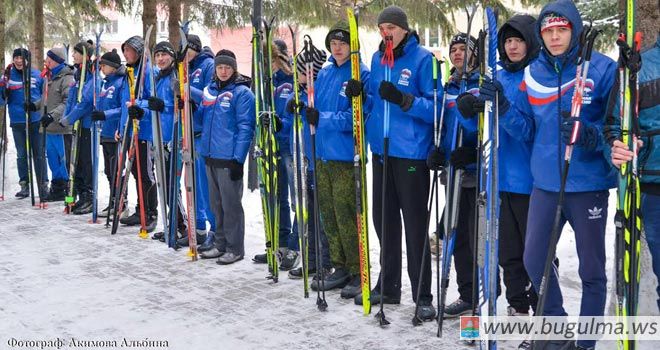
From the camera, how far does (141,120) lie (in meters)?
7.89

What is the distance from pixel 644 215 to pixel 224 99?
12.9 ft

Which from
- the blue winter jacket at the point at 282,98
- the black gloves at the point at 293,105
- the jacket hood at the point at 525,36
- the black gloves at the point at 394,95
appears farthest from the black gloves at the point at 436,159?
the blue winter jacket at the point at 282,98

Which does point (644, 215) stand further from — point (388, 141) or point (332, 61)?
point (332, 61)

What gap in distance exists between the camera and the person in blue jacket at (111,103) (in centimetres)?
831

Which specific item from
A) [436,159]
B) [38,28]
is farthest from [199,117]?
[38,28]

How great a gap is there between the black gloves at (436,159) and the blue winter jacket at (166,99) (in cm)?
363

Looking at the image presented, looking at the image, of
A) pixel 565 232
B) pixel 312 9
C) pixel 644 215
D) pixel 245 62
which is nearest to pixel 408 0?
pixel 312 9

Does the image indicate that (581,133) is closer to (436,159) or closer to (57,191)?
(436,159)

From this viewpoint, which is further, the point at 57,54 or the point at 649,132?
the point at 57,54

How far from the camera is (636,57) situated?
3305 millimetres

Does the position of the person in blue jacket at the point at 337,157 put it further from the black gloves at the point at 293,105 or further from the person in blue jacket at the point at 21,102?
the person in blue jacket at the point at 21,102

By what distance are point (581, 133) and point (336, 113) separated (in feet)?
6.99

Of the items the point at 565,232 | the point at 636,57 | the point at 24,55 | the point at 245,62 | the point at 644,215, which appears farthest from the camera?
the point at 245,62

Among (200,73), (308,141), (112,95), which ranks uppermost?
(200,73)
